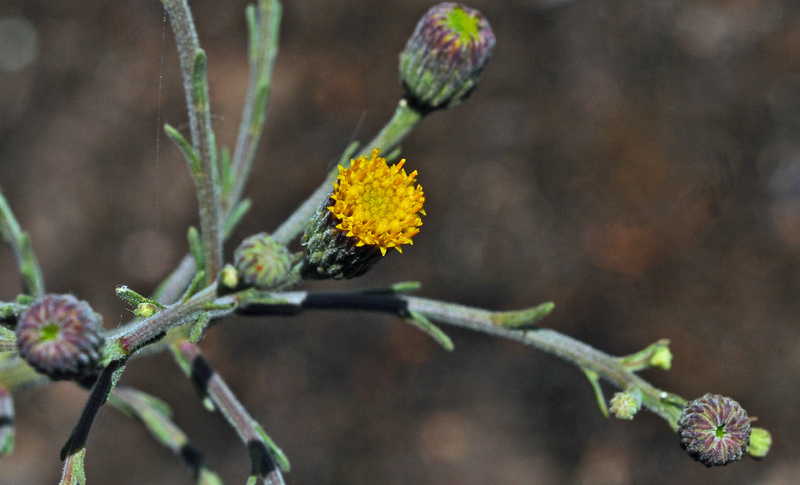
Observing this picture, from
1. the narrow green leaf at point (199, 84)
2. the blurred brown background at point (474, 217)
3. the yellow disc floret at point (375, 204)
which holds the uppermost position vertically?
the narrow green leaf at point (199, 84)

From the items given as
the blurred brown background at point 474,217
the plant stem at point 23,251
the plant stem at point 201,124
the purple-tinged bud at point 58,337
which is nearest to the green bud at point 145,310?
the purple-tinged bud at point 58,337

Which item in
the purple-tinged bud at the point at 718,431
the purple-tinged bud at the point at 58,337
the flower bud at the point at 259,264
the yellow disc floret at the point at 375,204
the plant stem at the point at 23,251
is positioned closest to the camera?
the purple-tinged bud at the point at 58,337

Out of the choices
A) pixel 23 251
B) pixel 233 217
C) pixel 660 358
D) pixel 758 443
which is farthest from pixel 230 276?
pixel 758 443

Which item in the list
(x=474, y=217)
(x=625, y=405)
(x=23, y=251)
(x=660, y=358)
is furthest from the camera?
(x=474, y=217)

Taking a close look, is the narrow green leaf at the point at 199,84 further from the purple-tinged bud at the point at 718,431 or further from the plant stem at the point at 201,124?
the purple-tinged bud at the point at 718,431

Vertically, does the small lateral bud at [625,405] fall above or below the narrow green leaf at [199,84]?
below

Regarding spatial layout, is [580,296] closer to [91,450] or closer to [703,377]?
[703,377]

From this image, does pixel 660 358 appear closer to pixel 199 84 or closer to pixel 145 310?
pixel 145 310

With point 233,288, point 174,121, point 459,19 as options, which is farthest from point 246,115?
point 174,121
